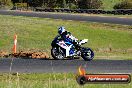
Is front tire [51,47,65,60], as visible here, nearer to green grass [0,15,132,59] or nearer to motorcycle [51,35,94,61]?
motorcycle [51,35,94,61]

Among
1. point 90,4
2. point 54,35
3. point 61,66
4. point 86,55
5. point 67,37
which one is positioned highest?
point 67,37

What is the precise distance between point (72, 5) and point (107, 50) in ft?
237

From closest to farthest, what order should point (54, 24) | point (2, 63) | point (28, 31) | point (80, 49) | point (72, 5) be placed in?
point (2, 63)
point (80, 49)
point (28, 31)
point (54, 24)
point (72, 5)


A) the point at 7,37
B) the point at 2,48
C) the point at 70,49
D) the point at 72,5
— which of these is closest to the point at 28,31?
the point at 7,37

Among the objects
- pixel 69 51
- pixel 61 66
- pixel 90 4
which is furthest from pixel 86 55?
pixel 90 4

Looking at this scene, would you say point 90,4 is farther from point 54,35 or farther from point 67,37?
point 67,37

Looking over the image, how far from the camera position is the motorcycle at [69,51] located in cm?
2020

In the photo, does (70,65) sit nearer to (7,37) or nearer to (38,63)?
(38,63)

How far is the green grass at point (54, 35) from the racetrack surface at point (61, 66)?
8.87 m

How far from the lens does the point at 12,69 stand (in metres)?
16.3

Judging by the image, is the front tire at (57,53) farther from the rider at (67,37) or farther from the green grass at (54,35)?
the green grass at (54,35)

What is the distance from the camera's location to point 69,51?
20.5m

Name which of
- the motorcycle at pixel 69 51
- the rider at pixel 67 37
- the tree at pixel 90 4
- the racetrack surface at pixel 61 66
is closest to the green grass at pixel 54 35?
the motorcycle at pixel 69 51

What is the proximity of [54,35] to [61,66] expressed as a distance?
1687 centimetres
